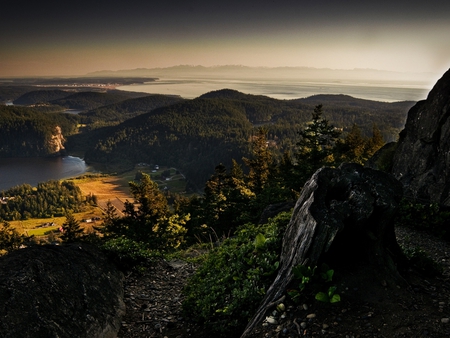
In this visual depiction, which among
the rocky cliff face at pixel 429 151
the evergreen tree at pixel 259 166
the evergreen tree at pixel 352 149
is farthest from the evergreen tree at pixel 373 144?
the rocky cliff face at pixel 429 151

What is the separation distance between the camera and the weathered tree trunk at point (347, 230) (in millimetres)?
5934

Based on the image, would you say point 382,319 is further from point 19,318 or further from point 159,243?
point 159,243

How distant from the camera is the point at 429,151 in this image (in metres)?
15.3

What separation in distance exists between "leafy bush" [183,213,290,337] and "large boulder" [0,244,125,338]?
6.86 ft

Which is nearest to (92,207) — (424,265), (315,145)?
(315,145)

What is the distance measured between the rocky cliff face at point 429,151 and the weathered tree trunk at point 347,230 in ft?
29.6

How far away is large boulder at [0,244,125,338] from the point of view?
19.0ft

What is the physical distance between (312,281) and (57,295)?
550 cm

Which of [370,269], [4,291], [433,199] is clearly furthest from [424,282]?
[433,199]

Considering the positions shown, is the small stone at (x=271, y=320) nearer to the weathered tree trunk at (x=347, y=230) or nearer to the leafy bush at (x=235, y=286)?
the weathered tree trunk at (x=347, y=230)

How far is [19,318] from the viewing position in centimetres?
569

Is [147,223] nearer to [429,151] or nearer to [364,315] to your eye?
[429,151]

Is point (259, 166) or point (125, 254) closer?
point (125, 254)

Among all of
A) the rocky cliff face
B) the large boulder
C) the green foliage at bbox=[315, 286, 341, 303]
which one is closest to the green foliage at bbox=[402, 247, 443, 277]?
the green foliage at bbox=[315, 286, 341, 303]
